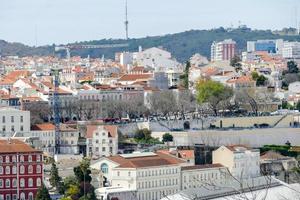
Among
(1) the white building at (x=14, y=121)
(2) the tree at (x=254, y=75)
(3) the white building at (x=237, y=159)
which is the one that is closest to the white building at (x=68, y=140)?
(1) the white building at (x=14, y=121)

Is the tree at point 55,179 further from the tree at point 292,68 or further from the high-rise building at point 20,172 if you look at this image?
the tree at point 292,68

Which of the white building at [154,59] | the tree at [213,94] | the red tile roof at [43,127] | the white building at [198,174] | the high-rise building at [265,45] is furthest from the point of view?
the high-rise building at [265,45]

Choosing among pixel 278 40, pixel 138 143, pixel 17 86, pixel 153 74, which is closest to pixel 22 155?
pixel 138 143

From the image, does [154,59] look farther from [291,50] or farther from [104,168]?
[104,168]

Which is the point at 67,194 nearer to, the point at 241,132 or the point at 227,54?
the point at 241,132

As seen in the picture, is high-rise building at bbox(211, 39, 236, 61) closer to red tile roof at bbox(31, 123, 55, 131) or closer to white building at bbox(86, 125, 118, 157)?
red tile roof at bbox(31, 123, 55, 131)

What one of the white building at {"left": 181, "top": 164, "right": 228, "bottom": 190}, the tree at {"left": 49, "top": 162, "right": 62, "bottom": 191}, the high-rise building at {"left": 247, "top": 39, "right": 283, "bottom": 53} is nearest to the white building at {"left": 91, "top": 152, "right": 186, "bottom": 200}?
the white building at {"left": 181, "top": 164, "right": 228, "bottom": 190}
